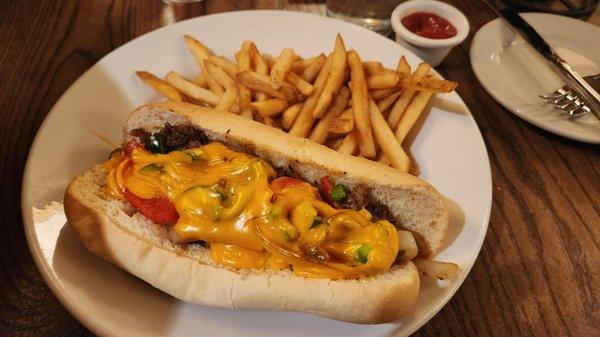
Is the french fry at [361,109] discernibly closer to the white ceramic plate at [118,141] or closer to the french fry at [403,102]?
the french fry at [403,102]

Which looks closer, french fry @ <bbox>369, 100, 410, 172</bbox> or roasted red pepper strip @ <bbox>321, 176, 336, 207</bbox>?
roasted red pepper strip @ <bbox>321, 176, 336, 207</bbox>

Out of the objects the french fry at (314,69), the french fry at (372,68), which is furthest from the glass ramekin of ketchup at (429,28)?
the french fry at (314,69)

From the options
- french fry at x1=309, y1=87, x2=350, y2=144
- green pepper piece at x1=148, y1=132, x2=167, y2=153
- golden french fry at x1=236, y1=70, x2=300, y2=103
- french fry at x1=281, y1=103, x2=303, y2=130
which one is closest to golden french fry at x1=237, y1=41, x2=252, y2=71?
golden french fry at x1=236, y1=70, x2=300, y2=103

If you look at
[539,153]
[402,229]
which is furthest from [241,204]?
[539,153]

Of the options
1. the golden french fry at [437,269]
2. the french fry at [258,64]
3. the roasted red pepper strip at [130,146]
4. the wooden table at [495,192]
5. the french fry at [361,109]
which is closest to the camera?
the golden french fry at [437,269]

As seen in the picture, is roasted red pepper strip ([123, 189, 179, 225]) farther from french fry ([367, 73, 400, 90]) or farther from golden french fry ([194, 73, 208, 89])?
french fry ([367, 73, 400, 90])

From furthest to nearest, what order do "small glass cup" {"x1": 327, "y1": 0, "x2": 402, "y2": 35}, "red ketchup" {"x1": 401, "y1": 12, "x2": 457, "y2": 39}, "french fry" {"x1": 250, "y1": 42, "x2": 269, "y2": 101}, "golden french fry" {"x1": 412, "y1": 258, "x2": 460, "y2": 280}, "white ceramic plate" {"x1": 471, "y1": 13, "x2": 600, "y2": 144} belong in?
"small glass cup" {"x1": 327, "y1": 0, "x2": 402, "y2": 35} < "red ketchup" {"x1": 401, "y1": 12, "x2": 457, "y2": 39} < "white ceramic plate" {"x1": 471, "y1": 13, "x2": 600, "y2": 144} < "french fry" {"x1": 250, "y1": 42, "x2": 269, "y2": 101} < "golden french fry" {"x1": 412, "y1": 258, "x2": 460, "y2": 280}

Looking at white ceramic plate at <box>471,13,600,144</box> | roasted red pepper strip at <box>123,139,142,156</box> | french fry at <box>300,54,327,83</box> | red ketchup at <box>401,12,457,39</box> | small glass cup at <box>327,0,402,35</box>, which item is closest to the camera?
roasted red pepper strip at <box>123,139,142,156</box>

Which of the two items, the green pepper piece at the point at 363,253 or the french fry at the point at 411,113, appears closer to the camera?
the green pepper piece at the point at 363,253

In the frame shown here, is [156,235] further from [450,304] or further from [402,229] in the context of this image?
[450,304]
